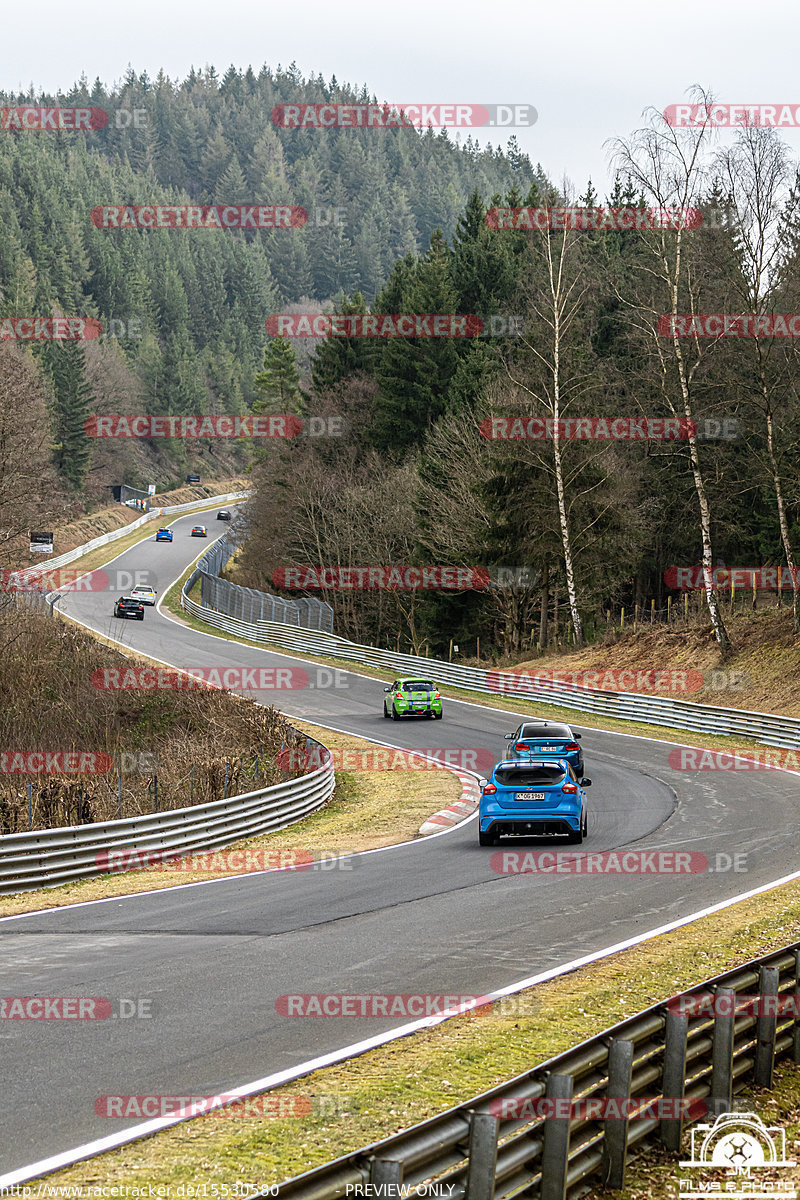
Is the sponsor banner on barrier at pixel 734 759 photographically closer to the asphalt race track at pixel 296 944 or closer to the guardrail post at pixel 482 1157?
the asphalt race track at pixel 296 944

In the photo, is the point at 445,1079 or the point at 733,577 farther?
the point at 733,577

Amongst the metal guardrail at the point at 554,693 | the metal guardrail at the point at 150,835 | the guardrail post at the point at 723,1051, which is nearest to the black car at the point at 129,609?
the metal guardrail at the point at 554,693

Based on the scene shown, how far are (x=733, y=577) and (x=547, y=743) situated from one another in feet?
111

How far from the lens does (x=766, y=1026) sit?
8062 millimetres

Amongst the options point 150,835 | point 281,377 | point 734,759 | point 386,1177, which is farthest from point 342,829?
point 281,377

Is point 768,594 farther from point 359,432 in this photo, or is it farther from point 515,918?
point 515,918

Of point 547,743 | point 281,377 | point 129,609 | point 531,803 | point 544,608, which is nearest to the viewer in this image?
point 531,803

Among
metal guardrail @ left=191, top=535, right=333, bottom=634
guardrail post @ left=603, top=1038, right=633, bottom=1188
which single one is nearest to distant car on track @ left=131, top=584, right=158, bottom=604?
metal guardrail @ left=191, top=535, right=333, bottom=634

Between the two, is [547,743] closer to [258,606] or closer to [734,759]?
[734,759]

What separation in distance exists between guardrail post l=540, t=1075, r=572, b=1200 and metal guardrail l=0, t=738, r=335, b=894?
12.1 metres

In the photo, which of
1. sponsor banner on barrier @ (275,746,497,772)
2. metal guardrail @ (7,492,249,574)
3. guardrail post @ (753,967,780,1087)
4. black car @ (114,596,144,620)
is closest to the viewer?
guardrail post @ (753,967,780,1087)

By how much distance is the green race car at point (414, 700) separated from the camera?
39250 mm

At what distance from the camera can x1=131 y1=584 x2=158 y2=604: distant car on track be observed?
7272cm

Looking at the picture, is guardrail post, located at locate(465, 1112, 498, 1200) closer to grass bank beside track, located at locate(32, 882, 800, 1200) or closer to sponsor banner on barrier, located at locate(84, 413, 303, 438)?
grass bank beside track, located at locate(32, 882, 800, 1200)
